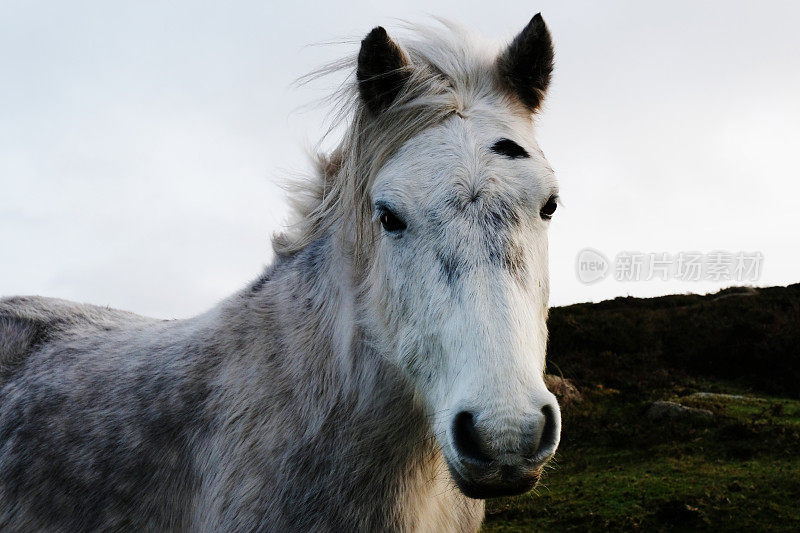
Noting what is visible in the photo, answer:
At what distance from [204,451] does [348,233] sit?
1385 millimetres

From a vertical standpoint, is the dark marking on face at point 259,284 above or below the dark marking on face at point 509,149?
below

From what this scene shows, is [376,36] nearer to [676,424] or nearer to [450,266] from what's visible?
[450,266]

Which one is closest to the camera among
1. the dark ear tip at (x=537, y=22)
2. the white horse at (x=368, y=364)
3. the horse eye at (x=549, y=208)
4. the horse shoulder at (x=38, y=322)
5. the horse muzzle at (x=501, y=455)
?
the horse muzzle at (x=501, y=455)

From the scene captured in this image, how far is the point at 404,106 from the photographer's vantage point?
2.84 metres

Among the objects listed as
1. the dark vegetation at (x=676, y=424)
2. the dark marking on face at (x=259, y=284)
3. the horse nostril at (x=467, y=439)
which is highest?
the dark marking on face at (x=259, y=284)

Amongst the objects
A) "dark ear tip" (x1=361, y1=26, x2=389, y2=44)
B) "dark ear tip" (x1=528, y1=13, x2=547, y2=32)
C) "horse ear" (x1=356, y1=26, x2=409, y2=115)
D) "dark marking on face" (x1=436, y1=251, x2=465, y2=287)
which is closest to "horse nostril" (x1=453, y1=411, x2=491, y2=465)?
"dark marking on face" (x1=436, y1=251, x2=465, y2=287)

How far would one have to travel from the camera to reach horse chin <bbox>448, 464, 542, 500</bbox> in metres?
2.05

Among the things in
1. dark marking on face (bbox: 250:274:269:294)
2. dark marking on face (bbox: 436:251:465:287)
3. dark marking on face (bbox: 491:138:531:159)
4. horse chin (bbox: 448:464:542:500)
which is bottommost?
horse chin (bbox: 448:464:542:500)

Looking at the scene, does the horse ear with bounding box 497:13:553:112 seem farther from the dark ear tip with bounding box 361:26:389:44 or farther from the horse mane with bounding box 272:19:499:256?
the dark ear tip with bounding box 361:26:389:44

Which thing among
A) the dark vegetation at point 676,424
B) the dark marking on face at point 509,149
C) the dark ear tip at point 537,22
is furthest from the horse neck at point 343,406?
the dark vegetation at point 676,424

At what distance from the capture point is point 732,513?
7.37 metres

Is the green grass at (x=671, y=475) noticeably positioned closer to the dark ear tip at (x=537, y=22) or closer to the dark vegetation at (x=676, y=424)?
the dark vegetation at (x=676, y=424)

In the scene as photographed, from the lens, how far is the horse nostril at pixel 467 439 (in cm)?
205

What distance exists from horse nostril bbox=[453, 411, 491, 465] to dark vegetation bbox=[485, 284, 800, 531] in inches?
245
